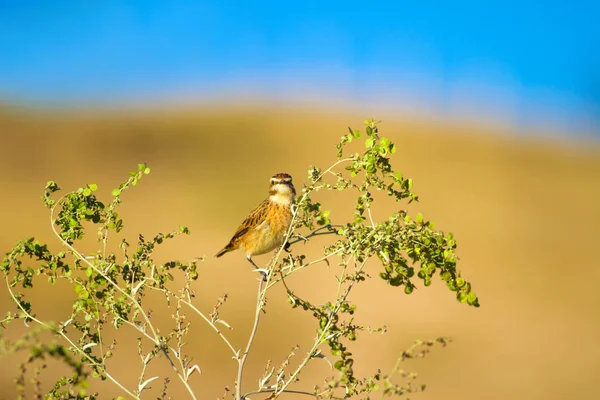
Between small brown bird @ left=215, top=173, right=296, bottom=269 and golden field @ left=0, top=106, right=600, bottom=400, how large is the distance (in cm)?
709

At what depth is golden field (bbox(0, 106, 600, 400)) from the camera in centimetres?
1606

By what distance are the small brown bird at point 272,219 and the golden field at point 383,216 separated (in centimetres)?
709

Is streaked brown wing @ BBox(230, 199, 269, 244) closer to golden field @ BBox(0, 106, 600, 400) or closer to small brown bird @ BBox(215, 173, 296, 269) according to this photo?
small brown bird @ BBox(215, 173, 296, 269)

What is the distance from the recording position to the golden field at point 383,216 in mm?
16062

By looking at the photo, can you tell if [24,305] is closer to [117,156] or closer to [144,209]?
[144,209]

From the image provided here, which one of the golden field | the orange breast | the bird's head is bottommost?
the orange breast

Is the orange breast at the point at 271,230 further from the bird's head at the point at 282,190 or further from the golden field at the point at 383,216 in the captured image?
the golden field at the point at 383,216

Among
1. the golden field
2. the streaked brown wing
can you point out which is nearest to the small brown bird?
the streaked brown wing

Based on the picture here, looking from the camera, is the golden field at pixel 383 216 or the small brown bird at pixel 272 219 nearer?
the small brown bird at pixel 272 219

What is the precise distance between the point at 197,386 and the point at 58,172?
2125 cm

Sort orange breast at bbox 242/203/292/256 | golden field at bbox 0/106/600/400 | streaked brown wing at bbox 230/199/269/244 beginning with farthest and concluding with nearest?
1. golden field at bbox 0/106/600/400
2. streaked brown wing at bbox 230/199/269/244
3. orange breast at bbox 242/203/292/256

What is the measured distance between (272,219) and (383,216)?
64.7 feet

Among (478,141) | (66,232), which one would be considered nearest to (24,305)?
(66,232)

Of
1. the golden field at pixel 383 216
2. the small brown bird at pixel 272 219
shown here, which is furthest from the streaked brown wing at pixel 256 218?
the golden field at pixel 383 216
